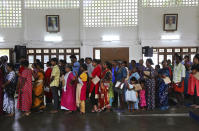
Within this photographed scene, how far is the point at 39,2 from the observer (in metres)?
10.2

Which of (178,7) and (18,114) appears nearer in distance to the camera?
(18,114)

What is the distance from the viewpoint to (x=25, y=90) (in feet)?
14.5

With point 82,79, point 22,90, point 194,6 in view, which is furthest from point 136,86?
point 194,6

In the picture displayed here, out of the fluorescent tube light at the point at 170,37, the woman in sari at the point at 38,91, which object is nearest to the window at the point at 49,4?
the fluorescent tube light at the point at 170,37

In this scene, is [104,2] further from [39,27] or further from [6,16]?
[6,16]

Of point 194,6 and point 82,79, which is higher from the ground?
point 194,6

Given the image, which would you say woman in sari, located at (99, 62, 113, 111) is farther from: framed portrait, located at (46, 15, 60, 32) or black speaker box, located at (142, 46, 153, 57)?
framed portrait, located at (46, 15, 60, 32)

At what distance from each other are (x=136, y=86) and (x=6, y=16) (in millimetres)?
9031

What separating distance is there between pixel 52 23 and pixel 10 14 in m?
2.50

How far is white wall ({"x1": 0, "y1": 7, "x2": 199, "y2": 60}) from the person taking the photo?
10.0 meters

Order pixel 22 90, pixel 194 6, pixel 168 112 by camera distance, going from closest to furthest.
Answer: pixel 22 90 < pixel 168 112 < pixel 194 6

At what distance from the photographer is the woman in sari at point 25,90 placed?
14.5 ft

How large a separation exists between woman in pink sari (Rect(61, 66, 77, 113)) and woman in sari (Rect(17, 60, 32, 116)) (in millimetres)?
819

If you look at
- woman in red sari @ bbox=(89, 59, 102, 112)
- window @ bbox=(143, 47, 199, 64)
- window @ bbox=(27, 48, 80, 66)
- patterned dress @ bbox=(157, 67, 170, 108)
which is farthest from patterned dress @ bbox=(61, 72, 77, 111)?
window @ bbox=(143, 47, 199, 64)
